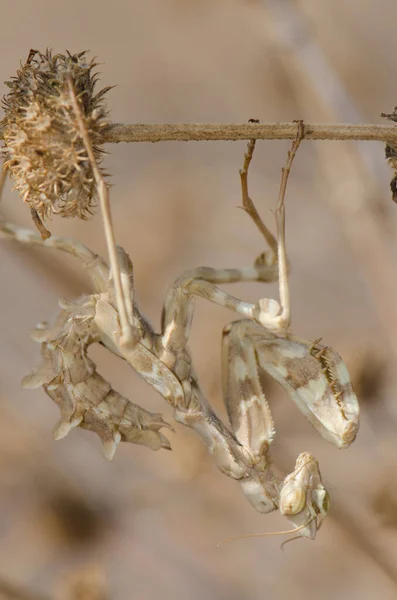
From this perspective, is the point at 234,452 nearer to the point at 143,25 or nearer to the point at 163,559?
the point at 163,559

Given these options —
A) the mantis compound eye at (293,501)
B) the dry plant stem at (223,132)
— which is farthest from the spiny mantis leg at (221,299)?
the mantis compound eye at (293,501)

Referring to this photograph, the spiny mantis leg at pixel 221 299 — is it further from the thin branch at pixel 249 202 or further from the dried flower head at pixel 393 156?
the dried flower head at pixel 393 156

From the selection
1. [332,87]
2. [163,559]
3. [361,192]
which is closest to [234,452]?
[361,192]

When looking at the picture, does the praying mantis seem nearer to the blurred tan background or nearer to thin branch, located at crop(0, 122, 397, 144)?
thin branch, located at crop(0, 122, 397, 144)

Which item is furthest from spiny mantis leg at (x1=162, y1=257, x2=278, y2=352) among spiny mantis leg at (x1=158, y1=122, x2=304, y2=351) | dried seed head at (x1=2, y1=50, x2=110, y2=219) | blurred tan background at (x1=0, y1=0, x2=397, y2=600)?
blurred tan background at (x1=0, y1=0, x2=397, y2=600)

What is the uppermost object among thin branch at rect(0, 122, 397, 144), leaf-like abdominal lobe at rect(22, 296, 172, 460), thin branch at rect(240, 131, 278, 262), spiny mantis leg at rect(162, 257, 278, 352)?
thin branch at rect(0, 122, 397, 144)

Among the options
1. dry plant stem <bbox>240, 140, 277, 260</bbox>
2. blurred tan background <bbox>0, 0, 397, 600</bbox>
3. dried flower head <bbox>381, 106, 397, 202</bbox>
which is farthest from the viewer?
blurred tan background <bbox>0, 0, 397, 600</bbox>

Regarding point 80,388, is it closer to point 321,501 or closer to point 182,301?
point 182,301
